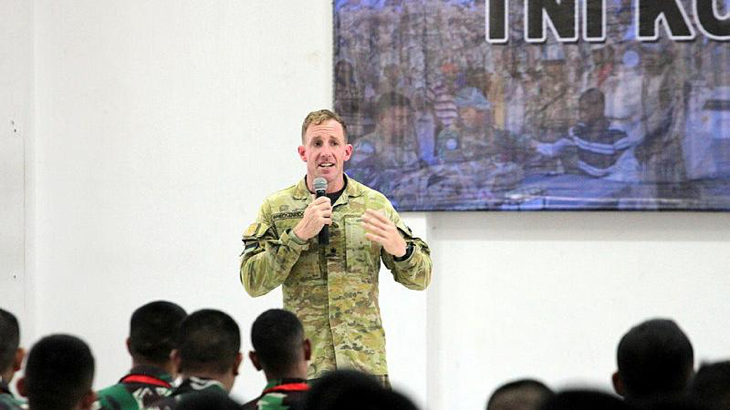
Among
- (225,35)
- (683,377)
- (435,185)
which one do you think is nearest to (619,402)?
(683,377)

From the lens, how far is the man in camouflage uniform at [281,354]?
3004 mm

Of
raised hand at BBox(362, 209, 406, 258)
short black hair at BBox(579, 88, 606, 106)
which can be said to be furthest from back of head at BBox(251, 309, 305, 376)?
short black hair at BBox(579, 88, 606, 106)

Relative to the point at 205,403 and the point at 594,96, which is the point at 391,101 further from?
the point at 205,403

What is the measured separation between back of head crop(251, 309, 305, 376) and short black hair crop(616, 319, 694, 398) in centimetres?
92

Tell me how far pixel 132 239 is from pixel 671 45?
3.17 meters

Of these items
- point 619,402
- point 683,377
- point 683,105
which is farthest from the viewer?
point 683,105

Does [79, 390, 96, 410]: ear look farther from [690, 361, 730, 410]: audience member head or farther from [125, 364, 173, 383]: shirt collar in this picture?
[690, 361, 730, 410]: audience member head

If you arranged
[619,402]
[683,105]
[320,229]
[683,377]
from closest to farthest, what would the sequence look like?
[619,402]
[683,377]
[320,229]
[683,105]

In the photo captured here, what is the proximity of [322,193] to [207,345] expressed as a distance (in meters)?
0.97

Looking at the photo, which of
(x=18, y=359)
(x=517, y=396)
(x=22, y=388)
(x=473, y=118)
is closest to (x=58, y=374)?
(x=22, y=388)

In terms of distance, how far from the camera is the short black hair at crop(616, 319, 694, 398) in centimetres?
278

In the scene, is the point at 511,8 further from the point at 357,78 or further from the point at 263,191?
the point at 263,191

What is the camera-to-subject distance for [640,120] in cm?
569

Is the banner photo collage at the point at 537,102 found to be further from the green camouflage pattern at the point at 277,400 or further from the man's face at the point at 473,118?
the green camouflage pattern at the point at 277,400
